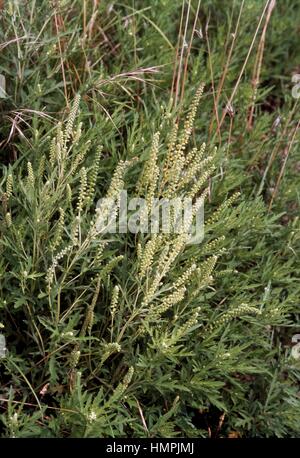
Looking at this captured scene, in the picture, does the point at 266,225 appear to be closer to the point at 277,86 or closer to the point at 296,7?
the point at 277,86

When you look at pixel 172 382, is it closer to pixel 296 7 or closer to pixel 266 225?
pixel 266 225

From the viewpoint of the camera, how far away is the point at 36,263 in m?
2.35

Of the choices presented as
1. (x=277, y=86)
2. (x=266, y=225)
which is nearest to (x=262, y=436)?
(x=266, y=225)

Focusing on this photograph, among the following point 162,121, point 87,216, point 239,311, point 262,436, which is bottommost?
point 262,436

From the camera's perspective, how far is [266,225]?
9.17ft

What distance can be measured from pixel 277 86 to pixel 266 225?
1398 millimetres

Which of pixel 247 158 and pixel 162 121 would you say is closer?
pixel 162 121

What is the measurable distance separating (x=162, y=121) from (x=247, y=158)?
0.58 m

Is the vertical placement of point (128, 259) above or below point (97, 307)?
above

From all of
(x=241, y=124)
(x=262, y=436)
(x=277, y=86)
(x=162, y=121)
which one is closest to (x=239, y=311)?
(x=262, y=436)

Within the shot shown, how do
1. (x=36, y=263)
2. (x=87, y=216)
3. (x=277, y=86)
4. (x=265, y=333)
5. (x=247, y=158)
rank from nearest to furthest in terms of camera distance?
(x=36, y=263)
(x=87, y=216)
(x=265, y=333)
(x=247, y=158)
(x=277, y=86)

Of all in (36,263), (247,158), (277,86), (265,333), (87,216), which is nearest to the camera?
(36,263)

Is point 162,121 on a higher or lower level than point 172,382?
higher

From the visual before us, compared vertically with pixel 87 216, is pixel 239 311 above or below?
below
